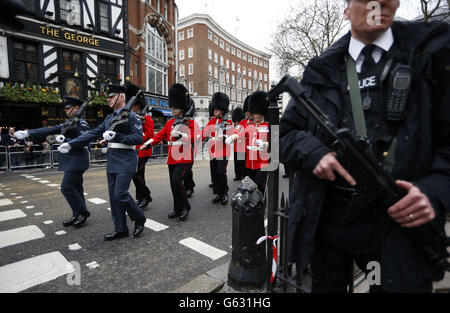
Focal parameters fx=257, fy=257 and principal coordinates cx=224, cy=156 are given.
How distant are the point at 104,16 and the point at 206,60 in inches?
1070

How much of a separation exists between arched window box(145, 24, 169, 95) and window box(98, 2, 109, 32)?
3.91 metres

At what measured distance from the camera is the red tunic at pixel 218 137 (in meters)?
6.38

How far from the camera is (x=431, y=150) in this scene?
1168 mm

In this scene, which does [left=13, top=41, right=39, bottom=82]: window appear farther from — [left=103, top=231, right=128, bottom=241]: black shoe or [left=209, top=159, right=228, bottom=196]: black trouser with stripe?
[left=103, top=231, right=128, bottom=241]: black shoe

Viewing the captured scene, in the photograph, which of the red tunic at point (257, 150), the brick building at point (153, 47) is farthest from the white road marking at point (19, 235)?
the brick building at point (153, 47)

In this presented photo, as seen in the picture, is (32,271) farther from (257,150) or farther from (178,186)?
(257,150)

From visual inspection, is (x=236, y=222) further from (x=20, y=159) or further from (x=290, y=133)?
(x=20, y=159)

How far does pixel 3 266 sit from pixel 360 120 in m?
4.13

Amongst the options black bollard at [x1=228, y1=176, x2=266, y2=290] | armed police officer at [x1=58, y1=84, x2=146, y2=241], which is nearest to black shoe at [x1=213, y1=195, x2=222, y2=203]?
armed police officer at [x1=58, y1=84, x2=146, y2=241]

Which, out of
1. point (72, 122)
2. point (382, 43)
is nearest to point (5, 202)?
point (72, 122)

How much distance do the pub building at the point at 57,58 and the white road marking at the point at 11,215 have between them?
1096cm

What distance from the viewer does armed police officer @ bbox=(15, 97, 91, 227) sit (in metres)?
4.32

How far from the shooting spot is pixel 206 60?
44.2 meters

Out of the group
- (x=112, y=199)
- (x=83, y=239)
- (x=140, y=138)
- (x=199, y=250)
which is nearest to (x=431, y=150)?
(x=199, y=250)
